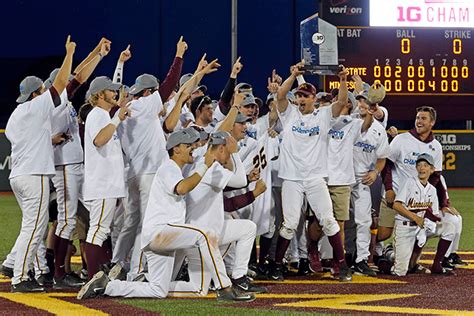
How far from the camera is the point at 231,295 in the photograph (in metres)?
7.24

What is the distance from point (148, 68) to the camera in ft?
122

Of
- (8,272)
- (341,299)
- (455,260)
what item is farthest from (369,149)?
(8,272)

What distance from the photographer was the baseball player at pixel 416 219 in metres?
8.96

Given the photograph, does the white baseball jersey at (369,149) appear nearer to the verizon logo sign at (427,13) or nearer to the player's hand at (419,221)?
the player's hand at (419,221)

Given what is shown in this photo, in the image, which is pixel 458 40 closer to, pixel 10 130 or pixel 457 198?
pixel 457 198

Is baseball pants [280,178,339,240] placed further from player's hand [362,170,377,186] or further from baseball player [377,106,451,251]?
baseball player [377,106,451,251]

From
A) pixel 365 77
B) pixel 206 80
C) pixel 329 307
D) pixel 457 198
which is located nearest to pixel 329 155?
pixel 329 307


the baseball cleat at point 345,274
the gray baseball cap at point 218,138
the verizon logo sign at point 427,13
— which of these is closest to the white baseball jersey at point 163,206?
the gray baseball cap at point 218,138

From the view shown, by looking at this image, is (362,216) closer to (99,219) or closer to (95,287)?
(99,219)

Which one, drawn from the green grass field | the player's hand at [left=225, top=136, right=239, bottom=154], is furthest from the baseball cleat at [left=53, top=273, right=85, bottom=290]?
the player's hand at [left=225, top=136, right=239, bottom=154]

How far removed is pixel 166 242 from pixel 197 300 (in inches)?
17.8

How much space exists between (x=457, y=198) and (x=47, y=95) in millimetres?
11667

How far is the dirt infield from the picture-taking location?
22.4 ft

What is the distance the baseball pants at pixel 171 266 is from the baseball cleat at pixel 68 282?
83 centimetres
